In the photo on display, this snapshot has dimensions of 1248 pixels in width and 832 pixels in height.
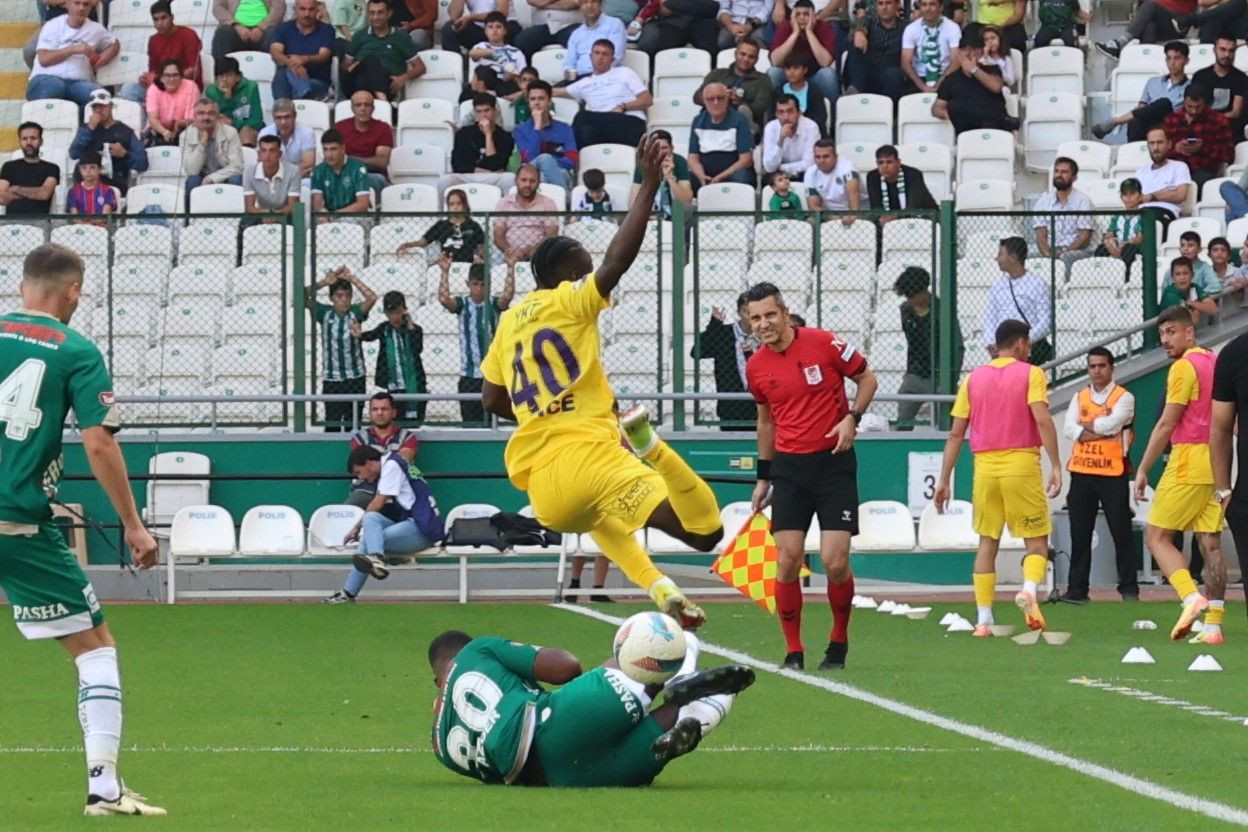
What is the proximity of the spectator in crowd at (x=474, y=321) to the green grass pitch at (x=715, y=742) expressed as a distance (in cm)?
518

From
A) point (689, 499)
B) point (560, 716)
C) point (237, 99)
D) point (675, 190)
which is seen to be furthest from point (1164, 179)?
point (560, 716)

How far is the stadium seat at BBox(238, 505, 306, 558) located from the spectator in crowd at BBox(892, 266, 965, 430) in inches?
220

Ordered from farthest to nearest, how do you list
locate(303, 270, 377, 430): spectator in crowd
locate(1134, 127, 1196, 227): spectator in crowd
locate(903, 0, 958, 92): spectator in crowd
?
1. locate(903, 0, 958, 92): spectator in crowd
2. locate(1134, 127, 1196, 227): spectator in crowd
3. locate(303, 270, 377, 430): spectator in crowd

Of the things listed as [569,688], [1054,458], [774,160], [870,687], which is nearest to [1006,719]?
[870,687]

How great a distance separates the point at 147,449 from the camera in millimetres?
21047

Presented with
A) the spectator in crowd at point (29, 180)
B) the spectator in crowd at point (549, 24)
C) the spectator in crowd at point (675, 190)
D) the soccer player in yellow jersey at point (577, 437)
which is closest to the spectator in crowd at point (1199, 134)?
the spectator in crowd at point (675, 190)

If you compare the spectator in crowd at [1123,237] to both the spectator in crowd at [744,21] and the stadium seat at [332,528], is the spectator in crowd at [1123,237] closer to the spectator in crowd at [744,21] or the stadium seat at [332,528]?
the spectator in crowd at [744,21]

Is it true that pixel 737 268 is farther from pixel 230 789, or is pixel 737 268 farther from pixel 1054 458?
pixel 230 789

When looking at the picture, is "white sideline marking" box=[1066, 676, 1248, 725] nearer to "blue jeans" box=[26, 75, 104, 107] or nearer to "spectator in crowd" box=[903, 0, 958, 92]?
"spectator in crowd" box=[903, 0, 958, 92]

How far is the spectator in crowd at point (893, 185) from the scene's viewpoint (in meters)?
21.5

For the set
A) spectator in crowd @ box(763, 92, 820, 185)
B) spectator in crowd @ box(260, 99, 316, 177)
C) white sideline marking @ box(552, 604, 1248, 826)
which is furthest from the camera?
spectator in crowd @ box(260, 99, 316, 177)

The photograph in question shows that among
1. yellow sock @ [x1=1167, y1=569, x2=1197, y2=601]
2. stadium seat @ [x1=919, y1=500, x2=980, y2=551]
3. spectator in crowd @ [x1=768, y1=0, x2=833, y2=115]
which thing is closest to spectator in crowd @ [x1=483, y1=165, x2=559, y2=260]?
spectator in crowd @ [x1=768, y1=0, x2=833, y2=115]

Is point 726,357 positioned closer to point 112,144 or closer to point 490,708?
point 112,144

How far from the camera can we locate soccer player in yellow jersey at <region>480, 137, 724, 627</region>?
957cm
